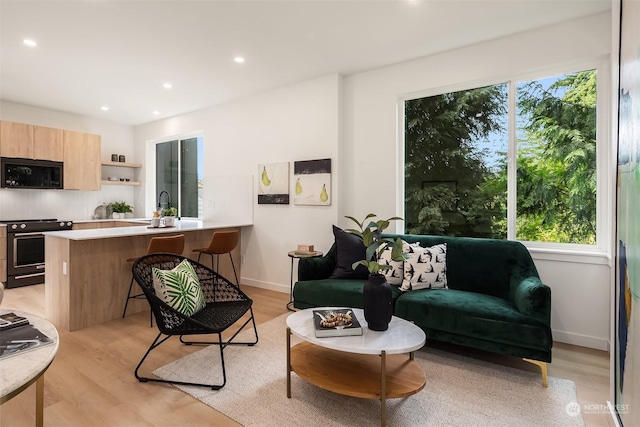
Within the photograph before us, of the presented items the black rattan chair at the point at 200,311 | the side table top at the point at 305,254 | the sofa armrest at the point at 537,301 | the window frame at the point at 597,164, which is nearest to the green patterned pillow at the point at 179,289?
the black rattan chair at the point at 200,311

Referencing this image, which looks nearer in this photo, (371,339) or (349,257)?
(371,339)

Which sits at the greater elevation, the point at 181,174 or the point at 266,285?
the point at 181,174

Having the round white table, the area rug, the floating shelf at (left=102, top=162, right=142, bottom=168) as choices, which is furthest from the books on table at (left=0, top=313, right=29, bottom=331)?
the floating shelf at (left=102, top=162, right=142, bottom=168)

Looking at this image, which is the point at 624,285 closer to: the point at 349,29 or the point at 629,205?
the point at 629,205

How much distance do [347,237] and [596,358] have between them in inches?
90.8

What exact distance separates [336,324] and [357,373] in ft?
1.02

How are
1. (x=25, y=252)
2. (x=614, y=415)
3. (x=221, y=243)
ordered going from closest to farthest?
(x=614, y=415)
(x=221, y=243)
(x=25, y=252)

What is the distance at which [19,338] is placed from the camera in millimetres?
1123

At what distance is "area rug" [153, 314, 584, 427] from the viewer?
1.92 m

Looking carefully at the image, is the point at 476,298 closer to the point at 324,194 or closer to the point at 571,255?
the point at 571,255

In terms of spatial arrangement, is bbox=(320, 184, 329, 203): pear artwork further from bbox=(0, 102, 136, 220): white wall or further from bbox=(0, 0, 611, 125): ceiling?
bbox=(0, 102, 136, 220): white wall

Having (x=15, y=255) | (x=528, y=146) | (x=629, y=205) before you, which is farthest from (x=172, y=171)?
(x=629, y=205)

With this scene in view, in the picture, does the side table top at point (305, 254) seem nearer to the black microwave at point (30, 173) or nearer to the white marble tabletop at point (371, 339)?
the white marble tabletop at point (371, 339)

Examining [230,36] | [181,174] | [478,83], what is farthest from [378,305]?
[181,174]
